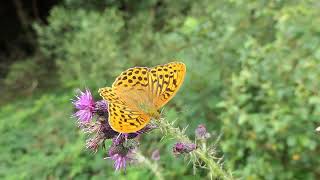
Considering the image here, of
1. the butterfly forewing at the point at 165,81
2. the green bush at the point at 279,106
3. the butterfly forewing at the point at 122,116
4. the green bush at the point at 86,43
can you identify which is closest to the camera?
the butterfly forewing at the point at 122,116

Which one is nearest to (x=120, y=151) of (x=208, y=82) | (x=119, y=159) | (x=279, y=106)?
(x=119, y=159)

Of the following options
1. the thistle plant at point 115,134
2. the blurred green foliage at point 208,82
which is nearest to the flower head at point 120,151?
the thistle plant at point 115,134

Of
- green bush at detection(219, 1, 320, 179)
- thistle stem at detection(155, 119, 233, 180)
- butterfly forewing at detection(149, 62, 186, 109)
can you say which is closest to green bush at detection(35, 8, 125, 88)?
green bush at detection(219, 1, 320, 179)

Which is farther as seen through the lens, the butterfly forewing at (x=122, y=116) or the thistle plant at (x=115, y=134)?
the thistle plant at (x=115, y=134)

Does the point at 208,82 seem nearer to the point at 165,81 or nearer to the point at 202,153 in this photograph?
the point at 202,153

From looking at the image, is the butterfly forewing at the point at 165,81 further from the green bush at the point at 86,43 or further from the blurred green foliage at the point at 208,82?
the green bush at the point at 86,43

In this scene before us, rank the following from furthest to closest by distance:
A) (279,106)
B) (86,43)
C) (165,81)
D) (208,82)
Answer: (86,43) < (208,82) < (279,106) < (165,81)

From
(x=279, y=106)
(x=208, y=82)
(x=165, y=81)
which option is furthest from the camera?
(x=208, y=82)
